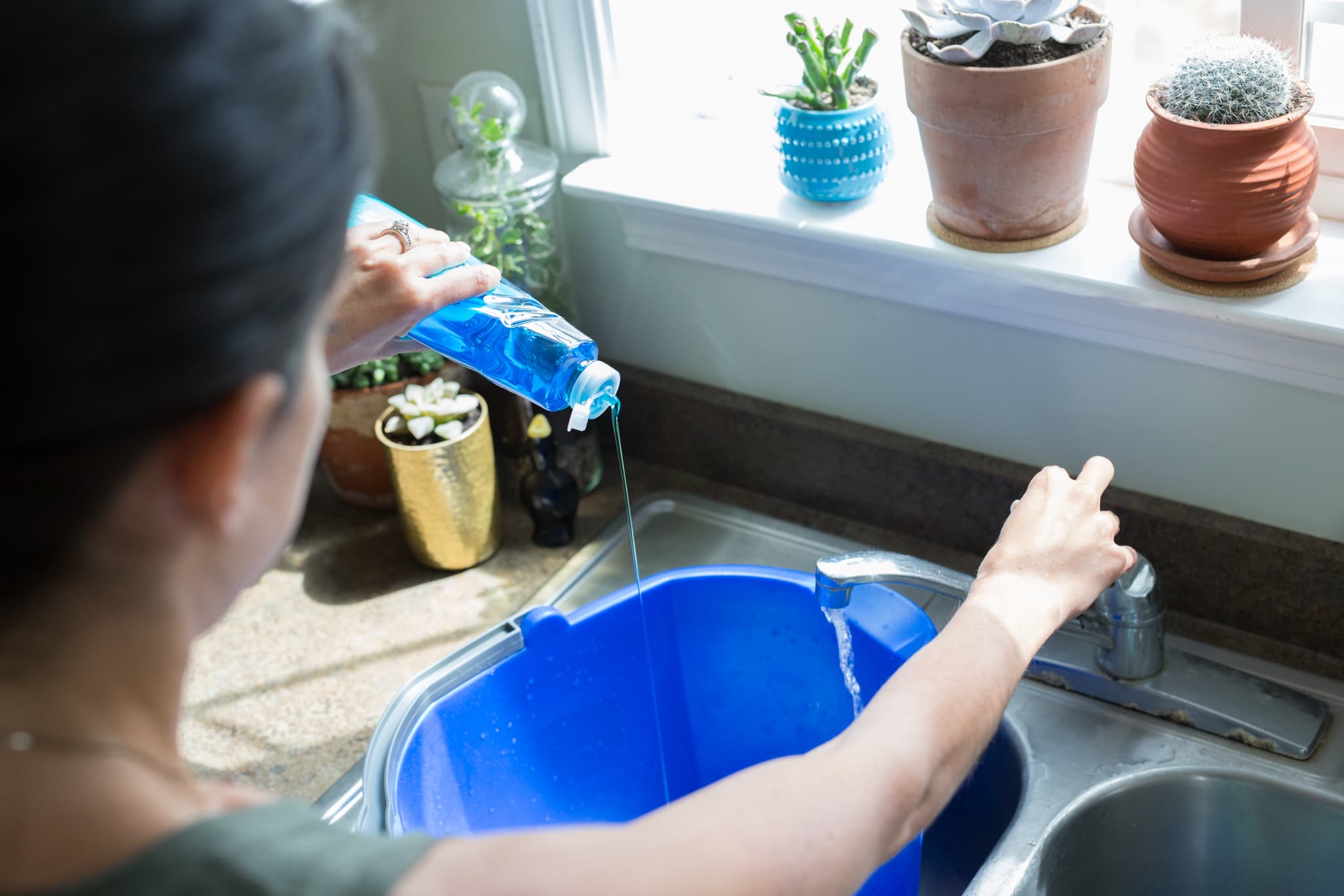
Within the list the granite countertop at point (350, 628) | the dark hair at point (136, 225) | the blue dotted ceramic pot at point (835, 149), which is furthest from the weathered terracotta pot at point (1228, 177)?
the dark hair at point (136, 225)

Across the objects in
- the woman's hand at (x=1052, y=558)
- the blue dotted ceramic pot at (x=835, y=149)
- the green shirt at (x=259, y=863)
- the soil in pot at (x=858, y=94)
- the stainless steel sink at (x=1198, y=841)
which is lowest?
the stainless steel sink at (x=1198, y=841)

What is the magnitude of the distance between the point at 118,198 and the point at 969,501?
3.08 ft

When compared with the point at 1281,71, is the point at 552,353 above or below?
below

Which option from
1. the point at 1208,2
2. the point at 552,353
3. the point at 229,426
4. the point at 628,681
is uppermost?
the point at 229,426

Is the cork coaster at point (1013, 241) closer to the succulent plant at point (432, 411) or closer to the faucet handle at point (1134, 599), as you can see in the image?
the faucet handle at point (1134, 599)

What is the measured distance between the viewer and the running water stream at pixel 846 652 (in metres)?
1.05

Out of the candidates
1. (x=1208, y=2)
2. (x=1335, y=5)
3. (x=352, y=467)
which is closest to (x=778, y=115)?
(x=1335, y=5)

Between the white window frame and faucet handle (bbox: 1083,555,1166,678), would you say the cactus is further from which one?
faucet handle (bbox: 1083,555,1166,678)

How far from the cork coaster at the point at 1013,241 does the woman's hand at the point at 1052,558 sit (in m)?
0.23

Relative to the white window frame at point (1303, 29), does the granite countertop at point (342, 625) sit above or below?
below

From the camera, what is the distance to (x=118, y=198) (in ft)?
1.30

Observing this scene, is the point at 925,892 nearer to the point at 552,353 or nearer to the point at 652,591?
the point at 652,591

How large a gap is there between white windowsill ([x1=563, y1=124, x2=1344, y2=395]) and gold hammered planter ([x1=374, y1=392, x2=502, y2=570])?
0.27 metres

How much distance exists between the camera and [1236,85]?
0.91 meters
